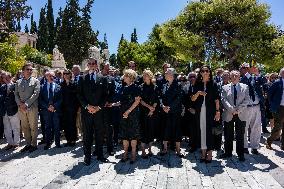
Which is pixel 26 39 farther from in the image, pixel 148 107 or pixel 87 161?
pixel 87 161

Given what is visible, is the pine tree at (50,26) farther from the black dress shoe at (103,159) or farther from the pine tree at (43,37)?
the black dress shoe at (103,159)

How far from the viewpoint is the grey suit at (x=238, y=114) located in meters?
9.12

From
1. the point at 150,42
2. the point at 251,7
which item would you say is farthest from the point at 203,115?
the point at 150,42

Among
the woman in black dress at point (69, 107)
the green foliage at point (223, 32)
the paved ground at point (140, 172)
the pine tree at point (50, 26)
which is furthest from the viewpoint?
the pine tree at point (50, 26)

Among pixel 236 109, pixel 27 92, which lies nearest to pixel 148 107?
pixel 236 109

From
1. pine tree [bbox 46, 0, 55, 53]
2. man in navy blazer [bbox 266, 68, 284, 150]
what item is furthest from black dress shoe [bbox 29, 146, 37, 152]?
pine tree [bbox 46, 0, 55, 53]

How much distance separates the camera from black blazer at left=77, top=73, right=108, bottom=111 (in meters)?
8.79

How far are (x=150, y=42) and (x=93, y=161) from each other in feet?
178

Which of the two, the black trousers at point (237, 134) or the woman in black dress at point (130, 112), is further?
the black trousers at point (237, 134)

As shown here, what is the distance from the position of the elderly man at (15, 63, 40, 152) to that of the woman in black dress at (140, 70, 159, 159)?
9.56ft

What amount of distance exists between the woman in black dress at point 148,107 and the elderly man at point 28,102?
2.91 metres

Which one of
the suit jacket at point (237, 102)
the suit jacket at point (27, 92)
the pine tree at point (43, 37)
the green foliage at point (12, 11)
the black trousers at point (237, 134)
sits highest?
the pine tree at point (43, 37)

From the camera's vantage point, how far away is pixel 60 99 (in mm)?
10898

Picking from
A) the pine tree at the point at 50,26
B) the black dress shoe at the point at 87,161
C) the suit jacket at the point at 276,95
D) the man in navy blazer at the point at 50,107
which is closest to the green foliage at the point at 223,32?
the suit jacket at the point at 276,95
